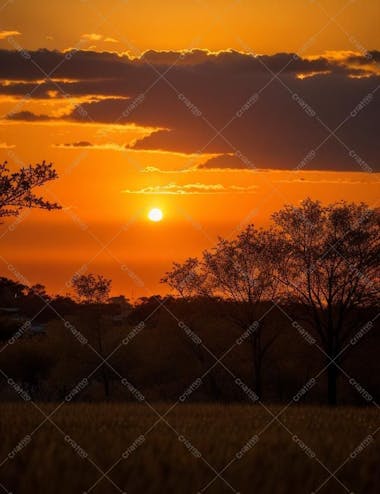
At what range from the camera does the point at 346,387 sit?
299 feet

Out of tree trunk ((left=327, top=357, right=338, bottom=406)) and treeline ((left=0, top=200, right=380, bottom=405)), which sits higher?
treeline ((left=0, top=200, right=380, bottom=405))

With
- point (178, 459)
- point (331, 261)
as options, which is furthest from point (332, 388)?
point (178, 459)

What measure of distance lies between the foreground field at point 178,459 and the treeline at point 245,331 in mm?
19119

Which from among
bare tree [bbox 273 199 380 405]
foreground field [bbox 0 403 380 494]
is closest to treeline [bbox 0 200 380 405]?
bare tree [bbox 273 199 380 405]

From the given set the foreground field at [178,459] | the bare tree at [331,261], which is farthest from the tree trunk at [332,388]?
the foreground field at [178,459]

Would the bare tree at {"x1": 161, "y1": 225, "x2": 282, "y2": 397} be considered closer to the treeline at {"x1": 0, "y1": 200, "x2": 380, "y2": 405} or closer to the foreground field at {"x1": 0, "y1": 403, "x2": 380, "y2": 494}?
the treeline at {"x1": 0, "y1": 200, "x2": 380, "y2": 405}

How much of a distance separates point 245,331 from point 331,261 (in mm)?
11419

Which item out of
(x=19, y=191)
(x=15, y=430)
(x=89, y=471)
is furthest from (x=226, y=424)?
(x=19, y=191)

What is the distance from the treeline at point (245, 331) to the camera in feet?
212

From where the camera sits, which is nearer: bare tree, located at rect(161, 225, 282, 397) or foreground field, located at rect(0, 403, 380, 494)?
foreground field, located at rect(0, 403, 380, 494)

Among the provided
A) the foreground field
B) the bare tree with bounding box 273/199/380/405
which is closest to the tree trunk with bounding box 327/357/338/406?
the bare tree with bounding box 273/199/380/405

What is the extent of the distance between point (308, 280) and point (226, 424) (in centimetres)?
3757

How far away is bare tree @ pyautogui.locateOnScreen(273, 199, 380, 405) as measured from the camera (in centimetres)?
6412

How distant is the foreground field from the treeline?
1912cm
